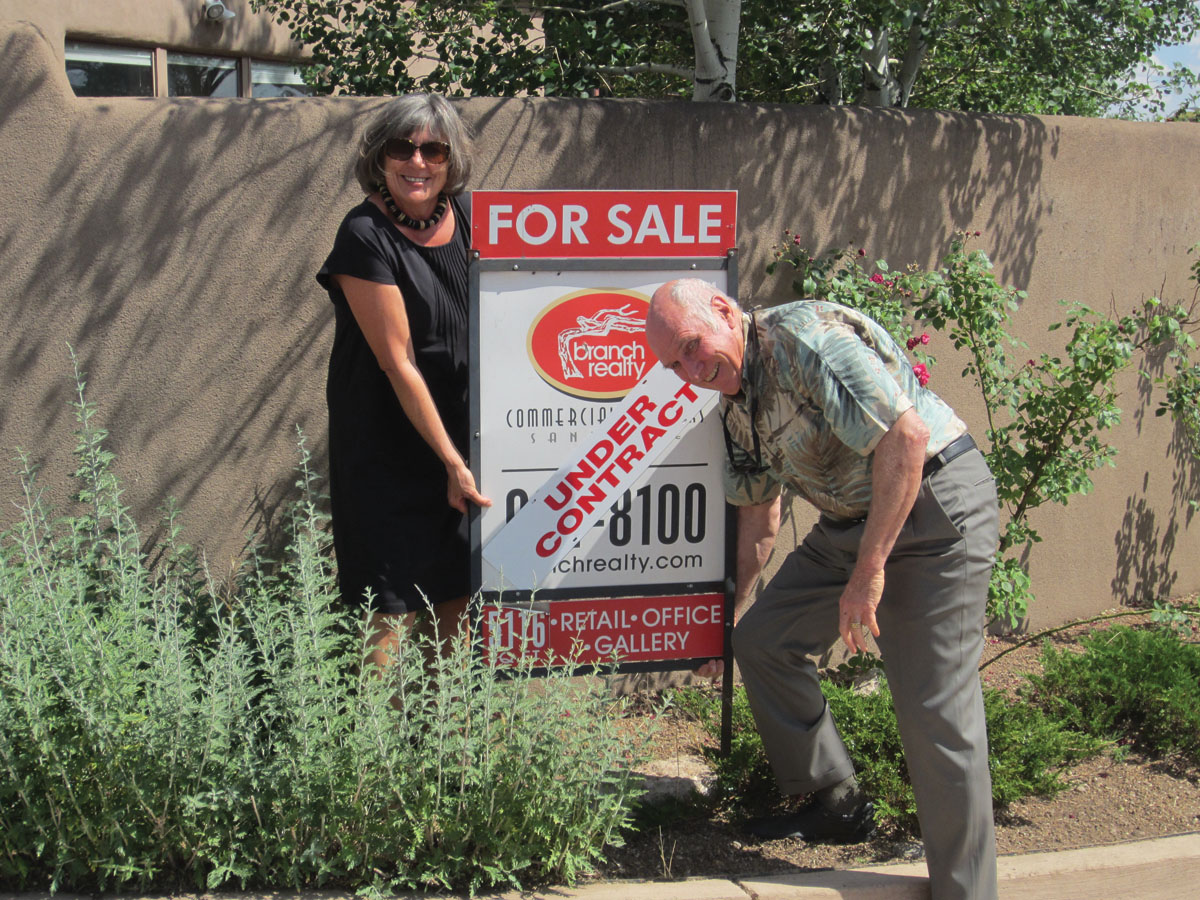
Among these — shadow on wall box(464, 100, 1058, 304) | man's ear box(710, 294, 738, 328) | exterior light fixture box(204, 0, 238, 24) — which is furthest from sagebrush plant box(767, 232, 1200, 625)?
exterior light fixture box(204, 0, 238, 24)

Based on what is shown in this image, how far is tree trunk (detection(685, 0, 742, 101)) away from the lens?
5.31m

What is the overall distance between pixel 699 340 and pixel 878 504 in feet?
1.94

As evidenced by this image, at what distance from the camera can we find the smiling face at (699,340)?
2.93 meters

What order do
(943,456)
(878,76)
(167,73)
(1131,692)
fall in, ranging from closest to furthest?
(943,456) → (1131,692) → (878,76) → (167,73)

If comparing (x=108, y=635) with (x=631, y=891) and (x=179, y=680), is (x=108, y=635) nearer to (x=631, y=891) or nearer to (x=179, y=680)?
(x=179, y=680)

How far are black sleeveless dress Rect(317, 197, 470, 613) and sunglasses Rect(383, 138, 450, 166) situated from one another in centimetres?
16

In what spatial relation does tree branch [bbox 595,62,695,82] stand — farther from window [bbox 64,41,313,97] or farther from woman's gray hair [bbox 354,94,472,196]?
window [bbox 64,41,313,97]

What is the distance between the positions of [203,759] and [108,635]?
48 cm

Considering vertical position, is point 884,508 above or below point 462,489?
above

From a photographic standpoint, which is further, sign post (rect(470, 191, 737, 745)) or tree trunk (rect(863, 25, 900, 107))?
tree trunk (rect(863, 25, 900, 107))

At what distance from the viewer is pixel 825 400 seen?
2.85 meters

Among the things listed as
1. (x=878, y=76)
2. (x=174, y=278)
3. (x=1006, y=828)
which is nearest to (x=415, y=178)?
(x=174, y=278)

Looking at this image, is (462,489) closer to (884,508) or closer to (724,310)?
(724,310)

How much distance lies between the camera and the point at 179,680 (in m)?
2.87
